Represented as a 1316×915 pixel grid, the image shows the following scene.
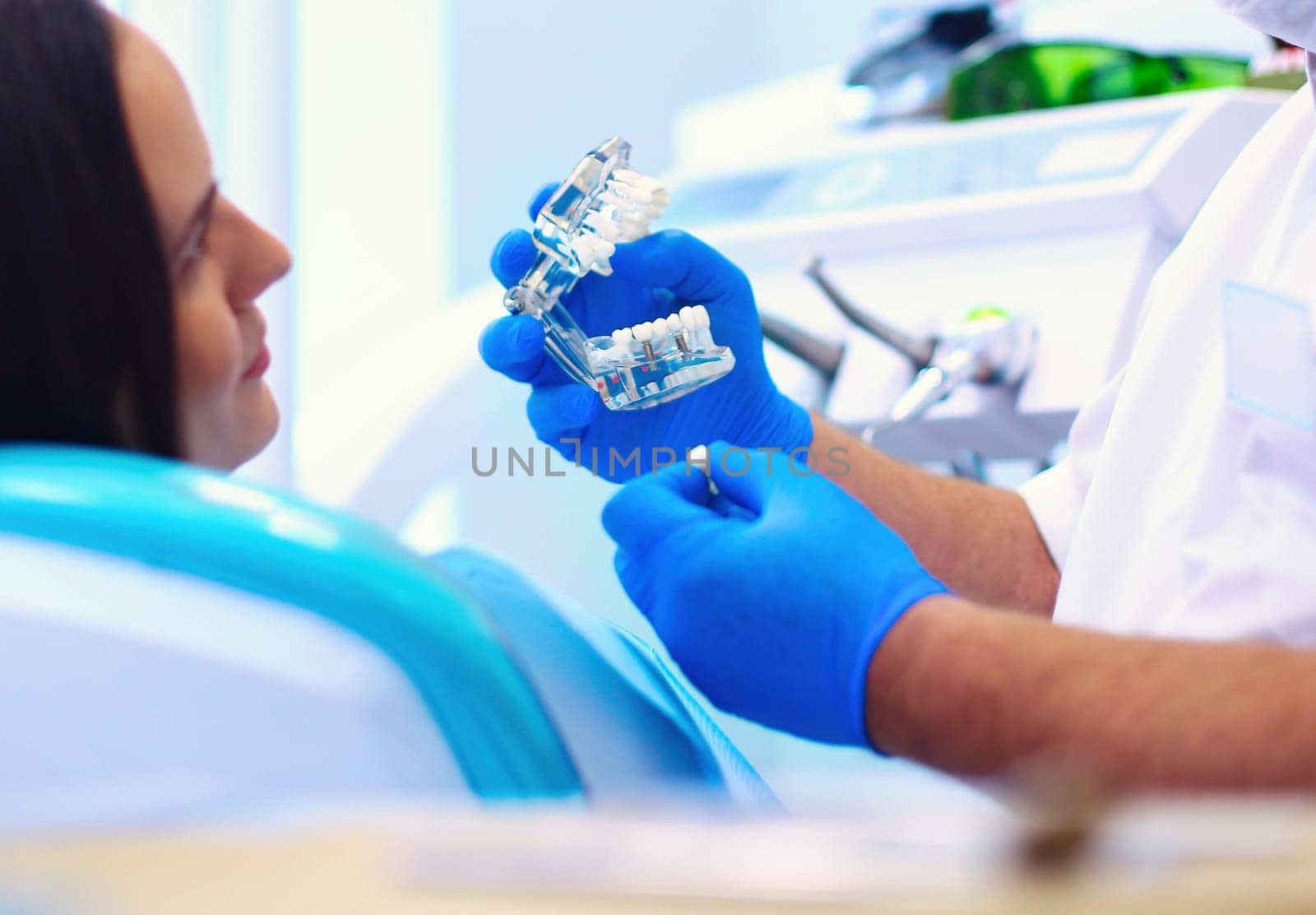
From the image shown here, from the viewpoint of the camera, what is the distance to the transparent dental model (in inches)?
35.2

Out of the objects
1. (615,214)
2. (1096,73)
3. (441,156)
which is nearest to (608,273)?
(615,214)

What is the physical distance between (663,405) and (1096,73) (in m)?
0.87

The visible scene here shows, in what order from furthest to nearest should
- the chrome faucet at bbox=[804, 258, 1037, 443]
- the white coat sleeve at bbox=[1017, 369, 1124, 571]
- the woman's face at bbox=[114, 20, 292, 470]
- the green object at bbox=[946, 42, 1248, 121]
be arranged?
the green object at bbox=[946, 42, 1248, 121] < the chrome faucet at bbox=[804, 258, 1037, 443] < the white coat sleeve at bbox=[1017, 369, 1124, 571] < the woman's face at bbox=[114, 20, 292, 470]

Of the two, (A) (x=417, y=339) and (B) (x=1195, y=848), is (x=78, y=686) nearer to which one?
(B) (x=1195, y=848)

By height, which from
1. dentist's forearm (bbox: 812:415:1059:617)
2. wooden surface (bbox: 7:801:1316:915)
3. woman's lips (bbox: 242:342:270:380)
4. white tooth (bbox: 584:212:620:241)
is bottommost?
dentist's forearm (bbox: 812:415:1059:617)

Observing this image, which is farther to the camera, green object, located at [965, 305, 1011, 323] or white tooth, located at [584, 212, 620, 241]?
green object, located at [965, 305, 1011, 323]

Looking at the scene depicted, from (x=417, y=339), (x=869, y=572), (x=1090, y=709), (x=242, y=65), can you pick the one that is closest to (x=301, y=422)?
(x=417, y=339)

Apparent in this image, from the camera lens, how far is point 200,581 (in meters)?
0.49

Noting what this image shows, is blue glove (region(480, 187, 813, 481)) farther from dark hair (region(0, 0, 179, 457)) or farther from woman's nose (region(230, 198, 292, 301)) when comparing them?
dark hair (region(0, 0, 179, 457))

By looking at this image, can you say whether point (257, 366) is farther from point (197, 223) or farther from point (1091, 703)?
point (1091, 703)

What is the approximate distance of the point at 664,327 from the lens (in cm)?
90

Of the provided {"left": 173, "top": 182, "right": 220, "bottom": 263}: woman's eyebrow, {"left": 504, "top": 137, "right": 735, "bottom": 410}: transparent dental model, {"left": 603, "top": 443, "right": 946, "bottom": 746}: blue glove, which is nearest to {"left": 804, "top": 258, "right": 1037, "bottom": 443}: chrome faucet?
{"left": 504, "top": 137, "right": 735, "bottom": 410}: transparent dental model

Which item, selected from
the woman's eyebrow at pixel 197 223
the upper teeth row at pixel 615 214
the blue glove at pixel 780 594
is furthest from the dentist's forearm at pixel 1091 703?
the woman's eyebrow at pixel 197 223

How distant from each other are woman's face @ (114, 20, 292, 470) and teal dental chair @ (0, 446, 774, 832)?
0.86 ft
